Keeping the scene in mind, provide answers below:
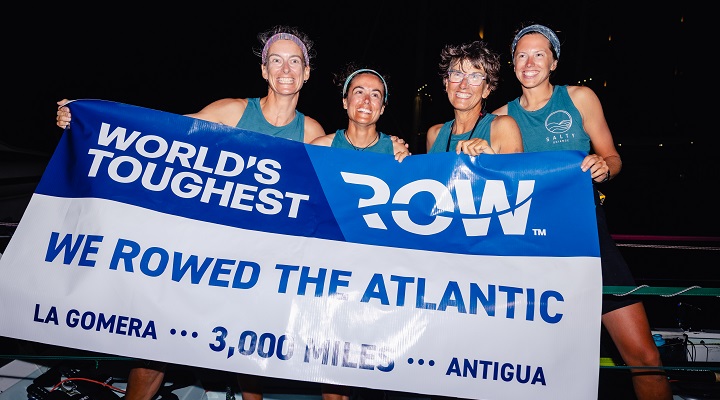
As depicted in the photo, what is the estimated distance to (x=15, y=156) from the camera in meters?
5.64

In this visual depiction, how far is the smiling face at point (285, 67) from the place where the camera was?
2344mm

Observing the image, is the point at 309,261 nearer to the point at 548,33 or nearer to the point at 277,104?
the point at 277,104

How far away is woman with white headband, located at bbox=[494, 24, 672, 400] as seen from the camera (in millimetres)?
1922

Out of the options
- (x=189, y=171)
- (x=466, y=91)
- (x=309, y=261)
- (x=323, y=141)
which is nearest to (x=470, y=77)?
(x=466, y=91)

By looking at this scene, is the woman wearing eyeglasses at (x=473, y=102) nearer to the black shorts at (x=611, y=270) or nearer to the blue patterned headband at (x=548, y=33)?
the blue patterned headband at (x=548, y=33)

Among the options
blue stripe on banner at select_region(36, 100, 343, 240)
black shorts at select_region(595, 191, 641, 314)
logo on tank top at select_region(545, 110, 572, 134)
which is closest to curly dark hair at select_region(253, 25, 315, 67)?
blue stripe on banner at select_region(36, 100, 343, 240)

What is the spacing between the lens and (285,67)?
7.77ft

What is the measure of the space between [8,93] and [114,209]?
7.32 m

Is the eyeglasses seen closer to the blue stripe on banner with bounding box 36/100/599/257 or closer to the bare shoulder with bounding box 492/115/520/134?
the bare shoulder with bounding box 492/115/520/134

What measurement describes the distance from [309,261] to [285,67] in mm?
1104

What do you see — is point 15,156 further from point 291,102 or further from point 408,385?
point 408,385

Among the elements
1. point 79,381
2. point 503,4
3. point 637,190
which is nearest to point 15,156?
point 79,381

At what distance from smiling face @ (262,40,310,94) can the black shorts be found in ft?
5.17

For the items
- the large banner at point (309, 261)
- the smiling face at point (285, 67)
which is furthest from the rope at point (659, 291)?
the smiling face at point (285, 67)
